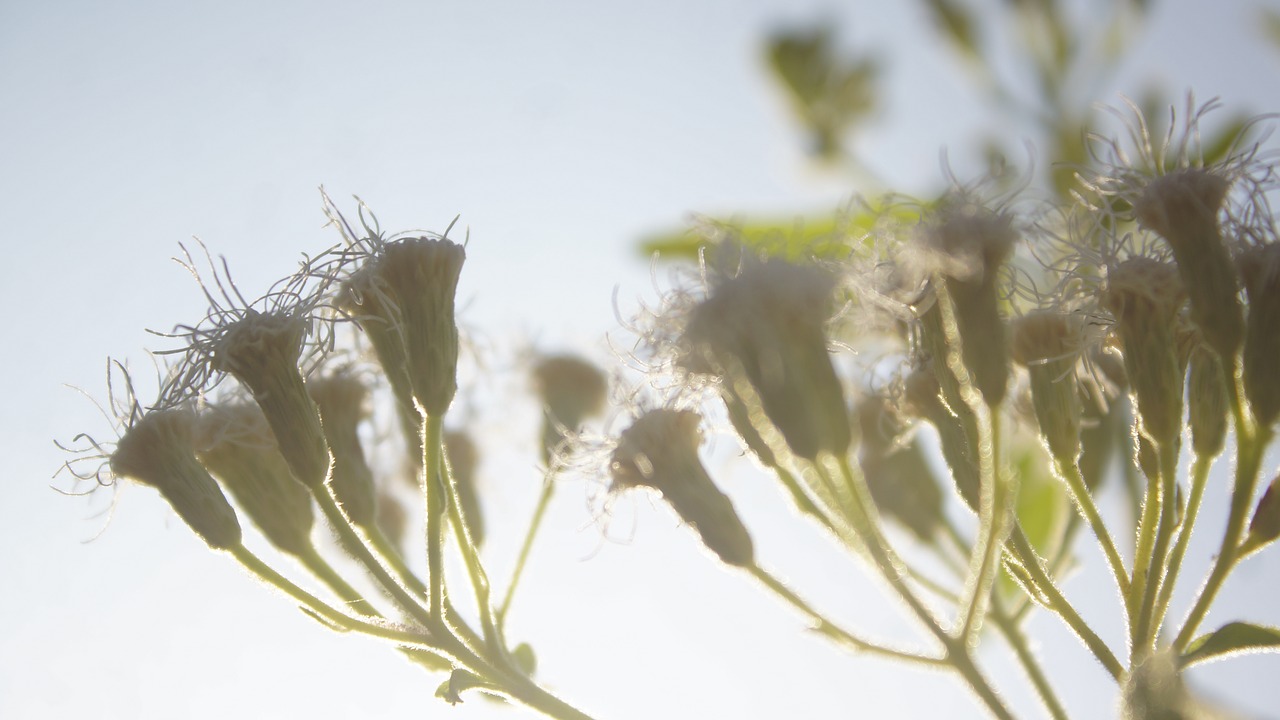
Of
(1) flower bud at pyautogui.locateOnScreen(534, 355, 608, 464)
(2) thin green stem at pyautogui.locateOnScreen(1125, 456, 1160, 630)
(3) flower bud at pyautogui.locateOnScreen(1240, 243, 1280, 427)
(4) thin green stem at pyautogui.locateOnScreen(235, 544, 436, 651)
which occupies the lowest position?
(4) thin green stem at pyautogui.locateOnScreen(235, 544, 436, 651)

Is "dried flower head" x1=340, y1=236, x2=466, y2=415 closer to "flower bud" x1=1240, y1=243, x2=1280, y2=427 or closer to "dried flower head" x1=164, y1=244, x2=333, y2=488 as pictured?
"dried flower head" x1=164, y1=244, x2=333, y2=488

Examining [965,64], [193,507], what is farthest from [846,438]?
[965,64]

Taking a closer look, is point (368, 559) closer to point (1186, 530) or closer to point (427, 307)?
point (427, 307)

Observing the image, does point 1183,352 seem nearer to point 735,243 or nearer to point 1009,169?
point 1009,169

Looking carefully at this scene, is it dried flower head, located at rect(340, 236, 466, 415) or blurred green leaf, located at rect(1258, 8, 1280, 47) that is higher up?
blurred green leaf, located at rect(1258, 8, 1280, 47)

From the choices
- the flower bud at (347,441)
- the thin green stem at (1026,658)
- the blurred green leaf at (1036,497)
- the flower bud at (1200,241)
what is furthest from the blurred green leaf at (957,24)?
the flower bud at (347,441)

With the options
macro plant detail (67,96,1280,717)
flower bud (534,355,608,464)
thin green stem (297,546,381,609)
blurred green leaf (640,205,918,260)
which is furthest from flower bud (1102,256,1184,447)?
flower bud (534,355,608,464)

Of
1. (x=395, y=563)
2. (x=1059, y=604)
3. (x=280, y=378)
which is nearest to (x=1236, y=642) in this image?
(x=1059, y=604)
